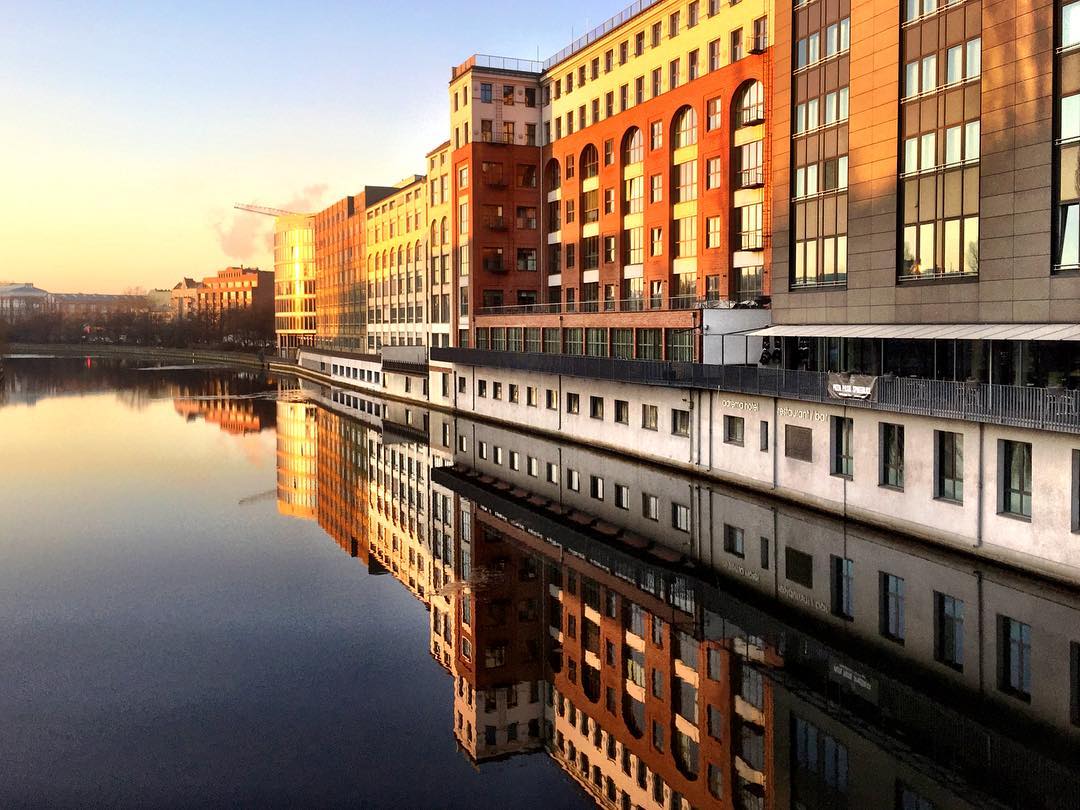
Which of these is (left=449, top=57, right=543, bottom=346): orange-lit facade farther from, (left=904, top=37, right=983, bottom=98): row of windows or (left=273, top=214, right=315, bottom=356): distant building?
(left=273, top=214, right=315, bottom=356): distant building

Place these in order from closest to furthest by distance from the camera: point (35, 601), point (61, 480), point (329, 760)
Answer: point (329, 760)
point (35, 601)
point (61, 480)

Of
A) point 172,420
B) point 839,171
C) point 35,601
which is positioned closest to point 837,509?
point 839,171

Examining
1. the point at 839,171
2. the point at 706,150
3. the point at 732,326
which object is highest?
the point at 706,150

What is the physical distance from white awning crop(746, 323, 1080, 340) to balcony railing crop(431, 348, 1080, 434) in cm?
215

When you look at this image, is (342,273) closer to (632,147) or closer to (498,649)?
(632,147)

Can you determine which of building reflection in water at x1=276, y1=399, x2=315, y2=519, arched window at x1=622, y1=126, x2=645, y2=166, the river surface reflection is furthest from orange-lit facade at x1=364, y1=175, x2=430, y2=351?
the river surface reflection

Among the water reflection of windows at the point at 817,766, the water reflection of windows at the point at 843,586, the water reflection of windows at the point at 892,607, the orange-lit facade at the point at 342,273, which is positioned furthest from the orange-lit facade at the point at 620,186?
the orange-lit facade at the point at 342,273

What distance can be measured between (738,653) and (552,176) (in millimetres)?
52501

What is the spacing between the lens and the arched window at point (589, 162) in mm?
59934

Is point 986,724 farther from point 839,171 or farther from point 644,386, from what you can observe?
point 644,386

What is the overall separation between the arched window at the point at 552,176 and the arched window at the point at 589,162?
4001 mm

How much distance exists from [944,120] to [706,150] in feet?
65.0

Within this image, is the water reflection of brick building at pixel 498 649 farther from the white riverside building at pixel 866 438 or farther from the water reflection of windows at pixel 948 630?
the white riverside building at pixel 866 438

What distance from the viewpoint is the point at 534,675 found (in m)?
19.4
